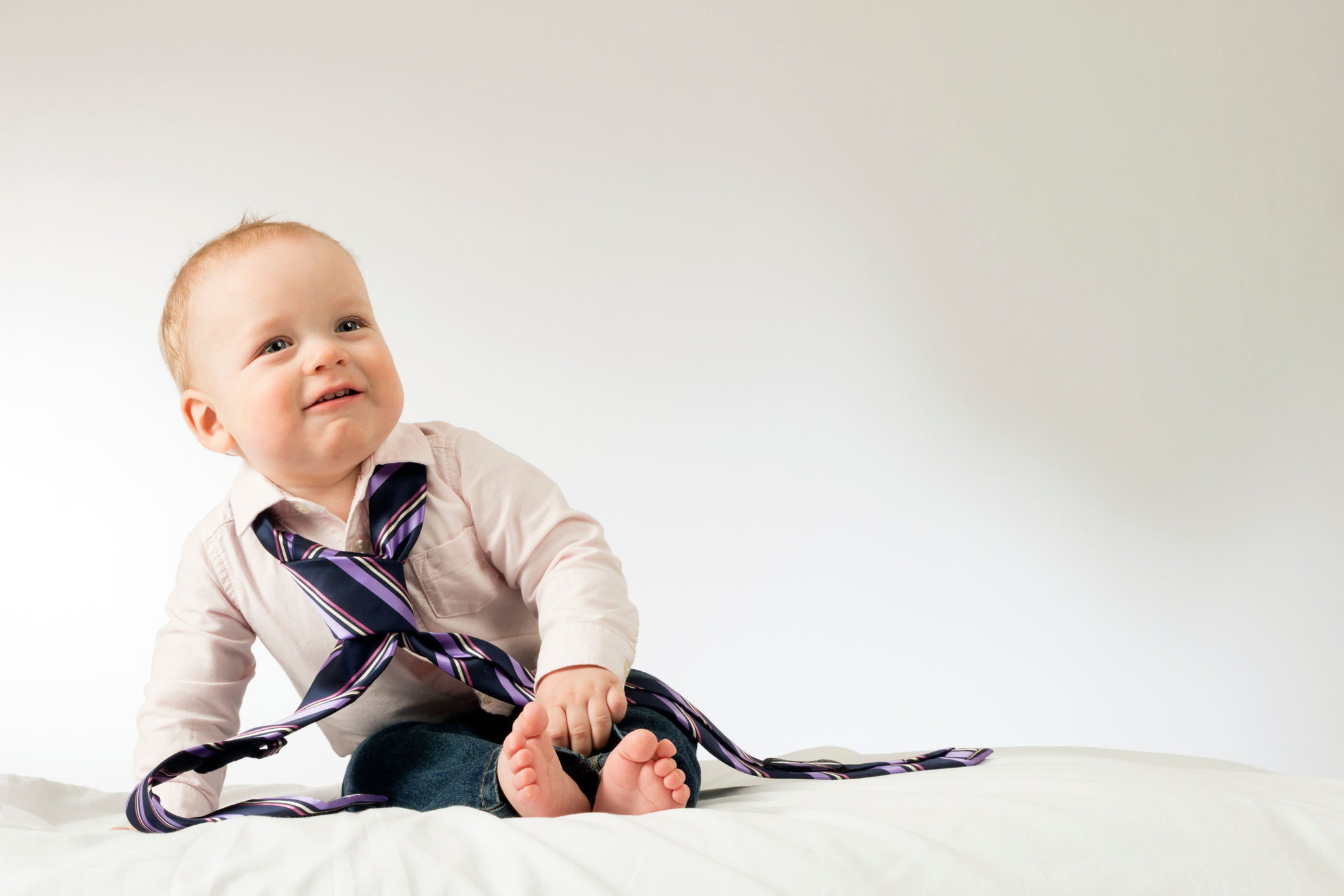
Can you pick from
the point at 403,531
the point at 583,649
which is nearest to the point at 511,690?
the point at 583,649

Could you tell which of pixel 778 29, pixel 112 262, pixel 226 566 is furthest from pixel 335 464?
pixel 778 29

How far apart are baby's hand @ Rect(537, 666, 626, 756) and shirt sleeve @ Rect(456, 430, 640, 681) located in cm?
1

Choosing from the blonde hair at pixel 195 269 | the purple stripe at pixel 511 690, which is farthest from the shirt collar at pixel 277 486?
the purple stripe at pixel 511 690

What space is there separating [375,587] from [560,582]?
17cm

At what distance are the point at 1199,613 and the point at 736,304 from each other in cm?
120

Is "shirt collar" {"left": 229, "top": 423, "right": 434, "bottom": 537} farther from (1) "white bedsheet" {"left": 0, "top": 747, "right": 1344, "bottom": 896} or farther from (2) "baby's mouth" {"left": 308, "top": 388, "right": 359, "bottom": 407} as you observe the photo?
(1) "white bedsheet" {"left": 0, "top": 747, "right": 1344, "bottom": 896}

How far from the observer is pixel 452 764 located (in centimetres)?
84

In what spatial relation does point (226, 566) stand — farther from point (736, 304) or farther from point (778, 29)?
point (778, 29)

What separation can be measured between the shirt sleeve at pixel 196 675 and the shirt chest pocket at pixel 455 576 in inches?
8.1

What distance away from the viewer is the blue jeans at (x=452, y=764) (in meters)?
0.79

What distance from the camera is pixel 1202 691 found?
7.09 feet

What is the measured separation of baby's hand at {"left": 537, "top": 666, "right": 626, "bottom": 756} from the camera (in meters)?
0.84

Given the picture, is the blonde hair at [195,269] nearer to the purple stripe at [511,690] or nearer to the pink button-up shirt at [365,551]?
the pink button-up shirt at [365,551]

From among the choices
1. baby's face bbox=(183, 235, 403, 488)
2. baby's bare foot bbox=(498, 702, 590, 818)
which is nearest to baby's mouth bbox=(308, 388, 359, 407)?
baby's face bbox=(183, 235, 403, 488)
